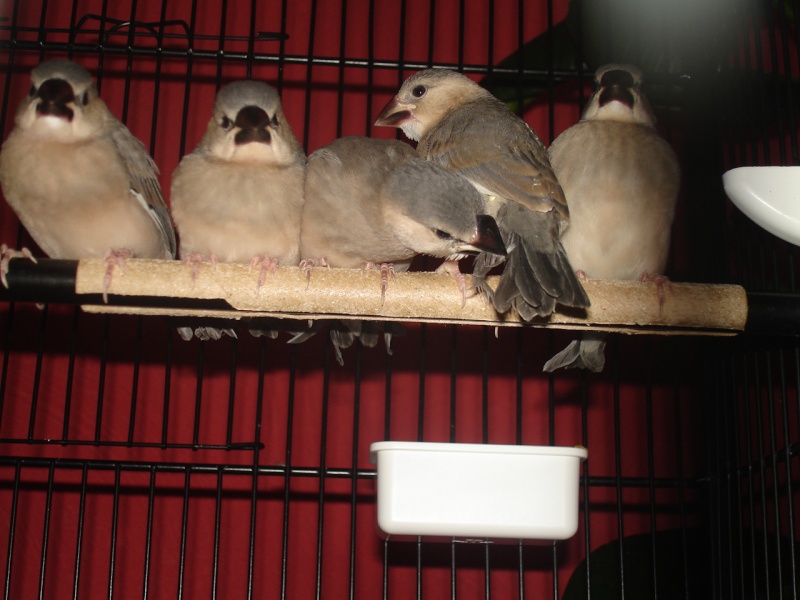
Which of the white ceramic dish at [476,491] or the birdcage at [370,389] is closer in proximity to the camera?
the white ceramic dish at [476,491]

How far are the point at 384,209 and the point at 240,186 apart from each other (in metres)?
0.32

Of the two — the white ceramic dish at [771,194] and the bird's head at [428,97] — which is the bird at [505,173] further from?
the white ceramic dish at [771,194]

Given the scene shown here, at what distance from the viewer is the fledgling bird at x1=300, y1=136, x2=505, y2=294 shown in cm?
149

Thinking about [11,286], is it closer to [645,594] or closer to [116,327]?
[116,327]

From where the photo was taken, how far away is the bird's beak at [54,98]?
1.61 m

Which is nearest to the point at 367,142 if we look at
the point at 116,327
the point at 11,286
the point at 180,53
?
the point at 180,53

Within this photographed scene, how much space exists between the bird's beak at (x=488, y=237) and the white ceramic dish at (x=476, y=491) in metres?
0.39

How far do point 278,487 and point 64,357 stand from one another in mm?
745

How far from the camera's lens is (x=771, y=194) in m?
1.16

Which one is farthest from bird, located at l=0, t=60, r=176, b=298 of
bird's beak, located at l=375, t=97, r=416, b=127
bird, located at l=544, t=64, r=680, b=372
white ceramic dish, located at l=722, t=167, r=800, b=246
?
white ceramic dish, located at l=722, t=167, r=800, b=246

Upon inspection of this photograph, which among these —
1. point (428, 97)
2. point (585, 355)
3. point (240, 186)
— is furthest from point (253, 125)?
point (585, 355)

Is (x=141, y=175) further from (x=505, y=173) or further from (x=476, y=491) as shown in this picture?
(x=476, y=491)

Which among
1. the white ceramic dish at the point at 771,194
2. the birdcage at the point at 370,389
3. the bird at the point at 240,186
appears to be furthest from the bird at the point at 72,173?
the white ceramic dish at the point at 771,194

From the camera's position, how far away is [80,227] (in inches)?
65.1
